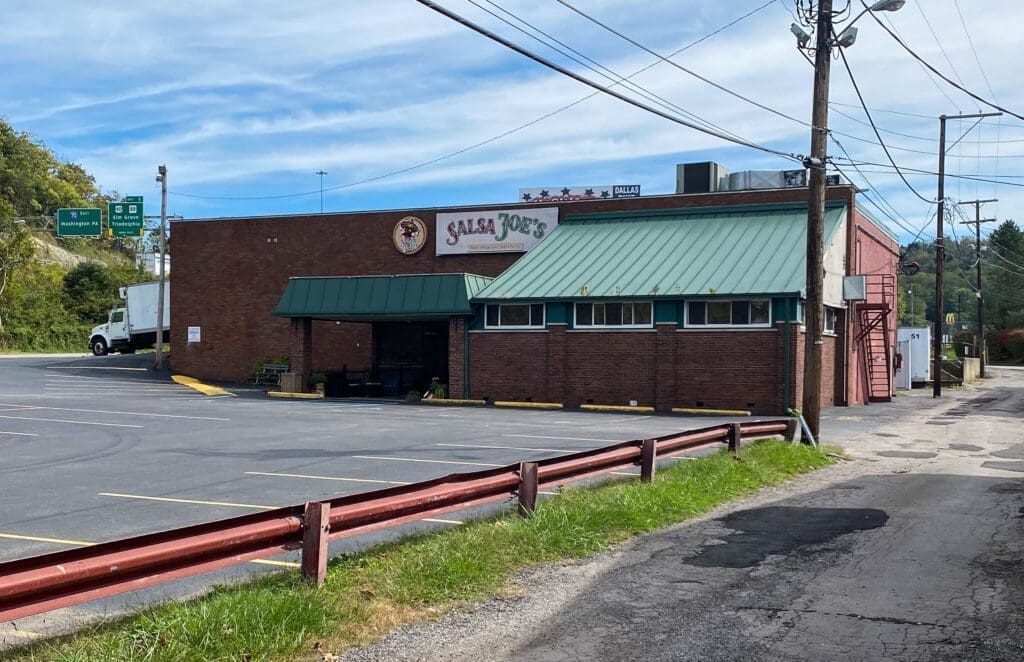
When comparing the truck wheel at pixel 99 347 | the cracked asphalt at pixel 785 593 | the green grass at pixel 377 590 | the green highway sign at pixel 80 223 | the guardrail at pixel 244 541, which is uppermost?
the green highway sign at pixel 80 223

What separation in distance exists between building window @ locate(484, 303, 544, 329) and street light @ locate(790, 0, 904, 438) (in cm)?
1424

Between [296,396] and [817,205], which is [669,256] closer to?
[817,205]

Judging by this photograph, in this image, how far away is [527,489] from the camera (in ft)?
34.4

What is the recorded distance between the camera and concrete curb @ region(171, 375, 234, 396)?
35812 mm

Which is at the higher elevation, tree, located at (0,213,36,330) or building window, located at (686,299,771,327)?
tree, located at (0,213,36,330)

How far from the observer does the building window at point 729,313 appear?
29188 mm

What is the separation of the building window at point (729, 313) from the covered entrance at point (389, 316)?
7.70 meters

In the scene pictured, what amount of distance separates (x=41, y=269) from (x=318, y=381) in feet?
152

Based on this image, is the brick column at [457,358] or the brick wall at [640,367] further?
the brick column at [457,358]

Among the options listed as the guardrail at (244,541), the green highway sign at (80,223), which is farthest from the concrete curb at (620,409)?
the green highway sign at (80,223)

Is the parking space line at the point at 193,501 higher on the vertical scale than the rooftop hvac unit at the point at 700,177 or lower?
lower

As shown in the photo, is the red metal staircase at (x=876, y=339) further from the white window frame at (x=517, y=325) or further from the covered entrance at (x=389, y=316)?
the covered entrance at (x=389, y=316)

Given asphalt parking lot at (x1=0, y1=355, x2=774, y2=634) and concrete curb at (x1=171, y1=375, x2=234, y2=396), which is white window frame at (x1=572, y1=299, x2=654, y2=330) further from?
concrete curb at (x1=171, y1=375, x2=234, y2=396)

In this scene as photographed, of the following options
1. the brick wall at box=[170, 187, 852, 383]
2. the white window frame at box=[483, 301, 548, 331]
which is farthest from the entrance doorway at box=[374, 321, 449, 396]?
the white window frame at box=[483, 301, 548, 331]
